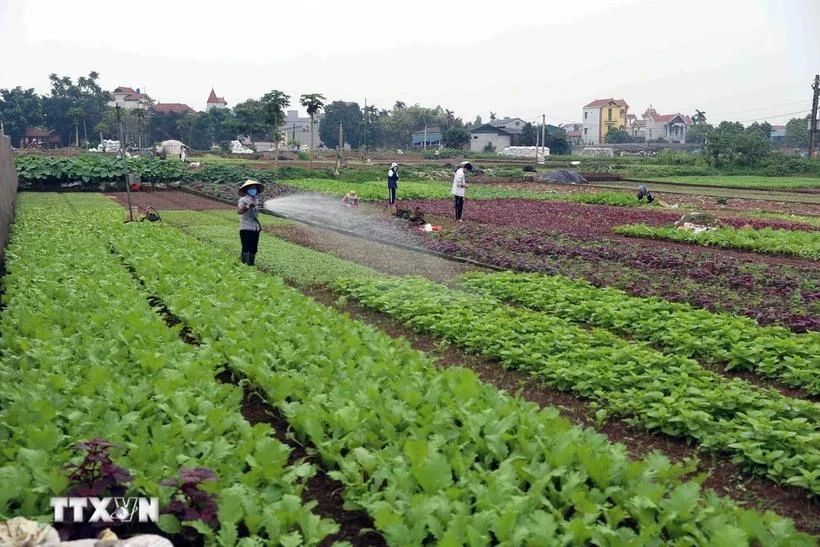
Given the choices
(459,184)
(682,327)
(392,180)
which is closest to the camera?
(682,327)

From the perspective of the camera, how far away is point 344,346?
7.54 m

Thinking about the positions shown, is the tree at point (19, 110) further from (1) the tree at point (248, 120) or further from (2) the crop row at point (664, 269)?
(2) the crop row at point (664, 269)

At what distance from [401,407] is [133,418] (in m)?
1.92

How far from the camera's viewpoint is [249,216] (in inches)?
520

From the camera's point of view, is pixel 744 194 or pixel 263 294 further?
pixel 744 194

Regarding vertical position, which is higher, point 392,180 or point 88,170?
point 88,170

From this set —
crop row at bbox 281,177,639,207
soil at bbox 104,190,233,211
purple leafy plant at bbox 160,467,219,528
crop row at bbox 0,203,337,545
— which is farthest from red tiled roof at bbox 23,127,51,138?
purple leafy plant at bbox 160,467,219,528

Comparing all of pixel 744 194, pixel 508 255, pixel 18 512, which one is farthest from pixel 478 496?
pixel 744 194

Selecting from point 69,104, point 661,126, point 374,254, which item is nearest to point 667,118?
point 661,126

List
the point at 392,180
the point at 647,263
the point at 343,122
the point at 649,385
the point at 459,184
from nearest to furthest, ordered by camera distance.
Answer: the point at 649,385 → the point at 647,263 → the point at 459,184 → the point at 392,180 → the point at 343,122

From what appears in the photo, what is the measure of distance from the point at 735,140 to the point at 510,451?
178 feet

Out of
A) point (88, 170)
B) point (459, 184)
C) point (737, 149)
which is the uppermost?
point (737, 149)

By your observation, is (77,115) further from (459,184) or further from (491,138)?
(459,184)

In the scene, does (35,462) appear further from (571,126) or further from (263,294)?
(571,126)
